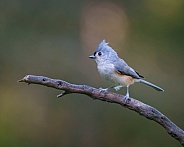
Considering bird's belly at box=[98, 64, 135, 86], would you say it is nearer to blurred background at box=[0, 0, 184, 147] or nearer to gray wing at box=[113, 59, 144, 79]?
gray wing at box=[113, 59, 144, 79]

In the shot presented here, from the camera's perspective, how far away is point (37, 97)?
540cm

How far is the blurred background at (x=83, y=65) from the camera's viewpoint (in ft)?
17.4

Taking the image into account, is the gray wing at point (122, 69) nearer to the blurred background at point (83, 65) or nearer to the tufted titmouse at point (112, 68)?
the tufted titmouse at point (112, 68)

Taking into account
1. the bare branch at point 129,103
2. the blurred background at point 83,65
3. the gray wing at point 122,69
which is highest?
the blurred background at point 83,65

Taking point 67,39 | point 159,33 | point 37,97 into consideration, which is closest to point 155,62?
point 159,33

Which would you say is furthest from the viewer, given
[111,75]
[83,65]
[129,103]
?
[83,65]

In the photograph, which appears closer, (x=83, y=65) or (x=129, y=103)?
(x=129, y=103)

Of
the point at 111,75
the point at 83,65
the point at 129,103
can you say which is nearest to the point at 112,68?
the point at 111,75

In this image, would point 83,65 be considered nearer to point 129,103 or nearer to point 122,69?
point 122,69

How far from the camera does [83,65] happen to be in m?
5.64

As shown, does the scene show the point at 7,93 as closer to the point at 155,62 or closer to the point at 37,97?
the point at 37,97

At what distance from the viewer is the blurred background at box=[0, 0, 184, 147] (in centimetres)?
532

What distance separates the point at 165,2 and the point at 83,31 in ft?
3.65

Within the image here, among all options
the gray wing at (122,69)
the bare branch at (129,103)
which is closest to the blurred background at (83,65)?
the gray wing at (122,69)
